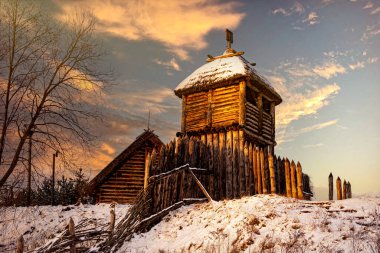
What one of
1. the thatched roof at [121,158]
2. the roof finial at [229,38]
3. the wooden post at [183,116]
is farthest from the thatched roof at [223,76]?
the thatched roof at [121,158]

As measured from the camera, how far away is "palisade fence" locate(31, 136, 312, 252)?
1105 centimetres

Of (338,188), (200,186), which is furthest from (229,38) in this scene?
(200,186)

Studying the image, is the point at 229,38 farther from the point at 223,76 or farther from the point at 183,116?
the point at 183,116

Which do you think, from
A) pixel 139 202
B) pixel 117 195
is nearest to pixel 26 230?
pixel 117 195

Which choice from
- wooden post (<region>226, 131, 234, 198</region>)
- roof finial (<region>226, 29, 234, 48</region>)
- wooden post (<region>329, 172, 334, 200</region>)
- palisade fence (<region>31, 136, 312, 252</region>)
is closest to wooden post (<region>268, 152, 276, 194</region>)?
palisade fence (<region>31, 136, 312, 252</region>)

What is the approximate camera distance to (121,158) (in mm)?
21156

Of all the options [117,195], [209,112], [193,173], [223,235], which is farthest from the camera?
[117,195]

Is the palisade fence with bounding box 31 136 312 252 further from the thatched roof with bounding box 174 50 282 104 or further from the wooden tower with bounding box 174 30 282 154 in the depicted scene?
the thatched roof with bounding box 174 50 282 104

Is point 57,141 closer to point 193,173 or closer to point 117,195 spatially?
point 193,173

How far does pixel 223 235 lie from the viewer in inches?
308

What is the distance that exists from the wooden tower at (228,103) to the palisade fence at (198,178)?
5.24 meters

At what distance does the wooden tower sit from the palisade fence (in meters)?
5.24

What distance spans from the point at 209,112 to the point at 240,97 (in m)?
1.93

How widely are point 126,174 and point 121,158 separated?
1.12 metres
